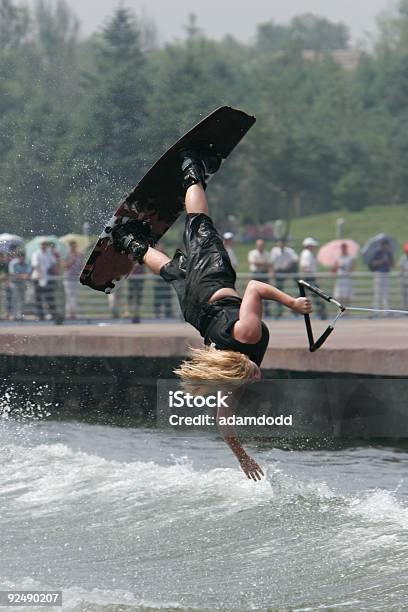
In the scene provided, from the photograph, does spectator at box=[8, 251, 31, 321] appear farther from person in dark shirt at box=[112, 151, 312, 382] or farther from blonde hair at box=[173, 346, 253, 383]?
blonde hair at box=[173, 346, 253, 383]

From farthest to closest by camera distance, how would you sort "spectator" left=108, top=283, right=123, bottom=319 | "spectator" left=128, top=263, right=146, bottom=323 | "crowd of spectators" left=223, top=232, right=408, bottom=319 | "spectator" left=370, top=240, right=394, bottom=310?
"spectator" left=370, top=240, right=394, bottom=310, "crowd of spectators" left=223, top=232, right=408, bottom=319, "spectator" left=108, top=283, right=123, bottom=319, "spectator" left=128, top=263, right=146, bottom=323

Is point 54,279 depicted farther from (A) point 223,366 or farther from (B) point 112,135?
(A) point 223,366

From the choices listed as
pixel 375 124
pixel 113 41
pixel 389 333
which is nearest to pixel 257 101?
pixel 375 124

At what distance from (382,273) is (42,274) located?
4.83m

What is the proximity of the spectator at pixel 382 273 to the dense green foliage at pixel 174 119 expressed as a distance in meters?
3.63

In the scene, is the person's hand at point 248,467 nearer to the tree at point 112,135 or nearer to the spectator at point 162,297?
the tree at point 112,135

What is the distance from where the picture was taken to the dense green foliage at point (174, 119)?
1562cm

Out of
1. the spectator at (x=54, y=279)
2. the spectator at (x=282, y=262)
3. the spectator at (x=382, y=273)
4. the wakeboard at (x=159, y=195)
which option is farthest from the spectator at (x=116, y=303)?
the wakeboard at (x=159, y=195)

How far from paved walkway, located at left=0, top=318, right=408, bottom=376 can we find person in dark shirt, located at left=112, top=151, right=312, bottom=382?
2.51m

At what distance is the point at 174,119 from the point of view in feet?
55.7

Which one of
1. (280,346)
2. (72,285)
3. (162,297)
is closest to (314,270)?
(162,297)

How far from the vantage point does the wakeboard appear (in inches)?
345

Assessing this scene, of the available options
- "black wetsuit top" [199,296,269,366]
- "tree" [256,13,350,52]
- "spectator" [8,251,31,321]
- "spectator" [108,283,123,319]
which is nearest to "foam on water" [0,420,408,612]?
"black wetsuit top" [199,296,269,366]

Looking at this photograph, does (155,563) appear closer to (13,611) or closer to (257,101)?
(13,611)
